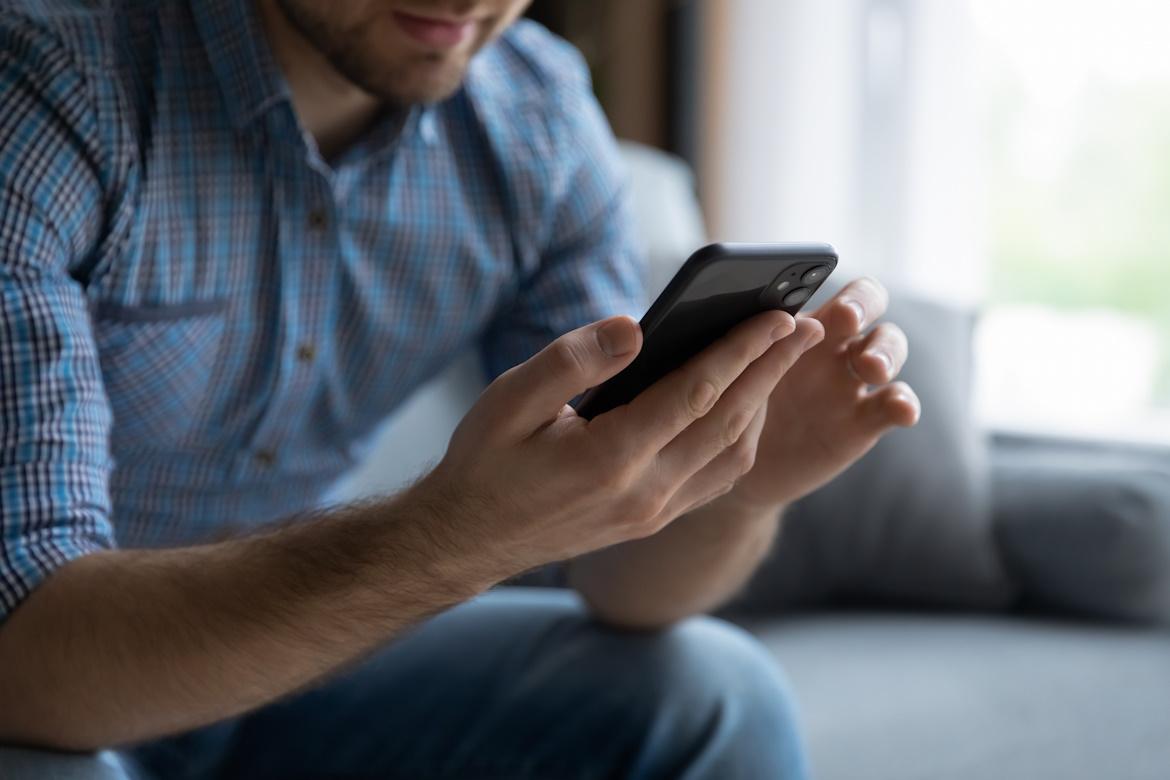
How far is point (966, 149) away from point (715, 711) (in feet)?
5.66

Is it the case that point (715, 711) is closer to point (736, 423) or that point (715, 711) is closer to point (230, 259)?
point (736, 423)

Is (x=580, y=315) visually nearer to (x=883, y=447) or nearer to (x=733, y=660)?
(x=733, y=660)

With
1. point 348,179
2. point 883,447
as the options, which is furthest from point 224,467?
point 883,447

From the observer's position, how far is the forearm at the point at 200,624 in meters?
0.79

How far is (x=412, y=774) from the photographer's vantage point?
43.8 inches

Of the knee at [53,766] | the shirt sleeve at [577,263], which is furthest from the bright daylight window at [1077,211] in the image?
the knee at [53,766]

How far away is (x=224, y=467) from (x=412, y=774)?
314 millimetres

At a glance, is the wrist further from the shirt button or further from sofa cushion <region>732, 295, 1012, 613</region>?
sofa cushion <region>732, 295, 1012, 613</region>

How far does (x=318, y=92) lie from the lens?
1.11 metres

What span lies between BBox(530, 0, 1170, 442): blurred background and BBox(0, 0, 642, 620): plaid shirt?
4.48 feet

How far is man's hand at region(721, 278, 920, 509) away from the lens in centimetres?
87

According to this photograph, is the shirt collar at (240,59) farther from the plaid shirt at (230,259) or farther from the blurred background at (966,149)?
the blurred background at (966,149)

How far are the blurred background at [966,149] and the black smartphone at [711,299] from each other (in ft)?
6.00

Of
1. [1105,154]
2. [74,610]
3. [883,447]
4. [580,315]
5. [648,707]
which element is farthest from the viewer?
[1105,154]
